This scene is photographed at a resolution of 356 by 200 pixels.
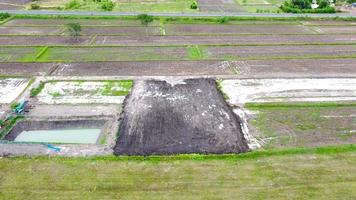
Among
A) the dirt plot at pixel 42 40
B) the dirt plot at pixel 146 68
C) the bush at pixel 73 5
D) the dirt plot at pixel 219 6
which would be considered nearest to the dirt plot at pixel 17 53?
the dirt plot at pixel 42 40

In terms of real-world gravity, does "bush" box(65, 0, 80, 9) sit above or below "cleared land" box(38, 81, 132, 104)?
above

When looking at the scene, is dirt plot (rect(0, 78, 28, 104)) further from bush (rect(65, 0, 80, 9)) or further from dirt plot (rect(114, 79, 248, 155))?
bush (rect(65, 0, 80, 9))

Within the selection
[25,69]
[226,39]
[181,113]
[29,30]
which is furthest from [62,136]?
[29,30]

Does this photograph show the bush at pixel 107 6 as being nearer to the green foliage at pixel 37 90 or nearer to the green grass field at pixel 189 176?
the green foliage at pixel 37 90

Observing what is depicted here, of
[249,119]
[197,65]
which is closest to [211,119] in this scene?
[249,119]

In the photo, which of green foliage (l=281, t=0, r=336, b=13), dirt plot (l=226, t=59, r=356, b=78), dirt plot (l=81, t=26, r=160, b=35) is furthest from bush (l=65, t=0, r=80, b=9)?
green foliage (l=281, t=0, r=336, b=13)

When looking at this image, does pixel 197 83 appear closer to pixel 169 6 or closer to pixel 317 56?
pixel 317 56
